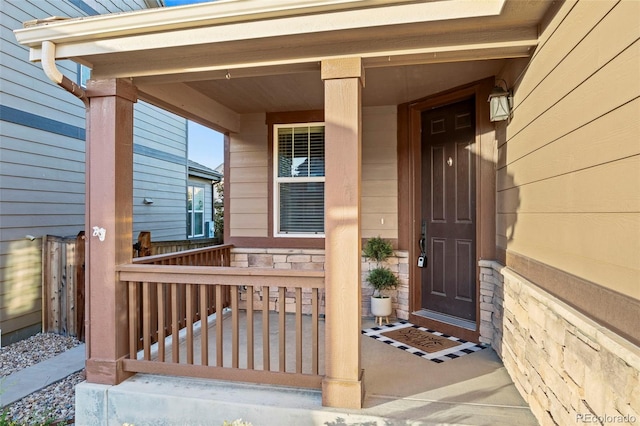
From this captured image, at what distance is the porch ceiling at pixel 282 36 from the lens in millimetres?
2133

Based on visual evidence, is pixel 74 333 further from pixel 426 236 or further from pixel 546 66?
pixel 546 66

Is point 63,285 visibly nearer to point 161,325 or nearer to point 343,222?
point 161,325

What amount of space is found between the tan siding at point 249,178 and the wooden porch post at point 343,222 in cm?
259

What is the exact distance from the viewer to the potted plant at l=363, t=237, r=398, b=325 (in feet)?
13.8

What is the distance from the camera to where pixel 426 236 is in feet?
13.8

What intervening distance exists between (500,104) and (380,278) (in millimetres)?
2148

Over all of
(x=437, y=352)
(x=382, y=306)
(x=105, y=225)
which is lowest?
(x=437, y=352)

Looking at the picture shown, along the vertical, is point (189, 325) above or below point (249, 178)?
below

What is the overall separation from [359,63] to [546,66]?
1068 mm

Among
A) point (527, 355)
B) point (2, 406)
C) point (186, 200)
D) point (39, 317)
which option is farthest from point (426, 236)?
point (186, 200)

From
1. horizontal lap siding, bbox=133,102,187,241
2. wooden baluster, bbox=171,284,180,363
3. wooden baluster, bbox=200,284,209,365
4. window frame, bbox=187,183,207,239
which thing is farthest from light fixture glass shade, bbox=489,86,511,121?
window frame, bbox=187,183,207,239

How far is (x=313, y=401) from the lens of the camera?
95.7 inches

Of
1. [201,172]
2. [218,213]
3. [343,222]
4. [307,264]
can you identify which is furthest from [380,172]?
[218,213]

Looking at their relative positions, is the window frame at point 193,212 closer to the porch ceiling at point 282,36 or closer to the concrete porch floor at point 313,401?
the porch ceiling at point 282,36
